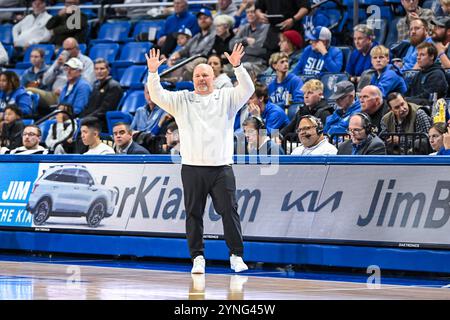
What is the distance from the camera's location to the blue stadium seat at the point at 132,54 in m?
22.9

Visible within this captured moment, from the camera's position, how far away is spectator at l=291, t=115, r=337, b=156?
14086 millimetres

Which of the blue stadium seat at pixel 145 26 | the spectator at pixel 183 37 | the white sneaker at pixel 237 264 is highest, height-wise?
the white sneaker at pixel 237 264

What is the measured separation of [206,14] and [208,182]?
367 inches

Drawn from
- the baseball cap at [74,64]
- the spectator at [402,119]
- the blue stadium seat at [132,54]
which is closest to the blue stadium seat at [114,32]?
the blue stadium seat at [132,54]

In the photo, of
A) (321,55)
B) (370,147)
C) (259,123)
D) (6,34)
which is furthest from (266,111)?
(6,34)

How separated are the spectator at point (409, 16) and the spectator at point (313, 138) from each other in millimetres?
4457

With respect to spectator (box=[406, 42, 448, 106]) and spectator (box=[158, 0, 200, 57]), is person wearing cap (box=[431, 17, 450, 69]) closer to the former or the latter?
spectator (box=[406, 42, 448, 106])

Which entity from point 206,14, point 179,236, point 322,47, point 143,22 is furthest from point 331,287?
point 143,22

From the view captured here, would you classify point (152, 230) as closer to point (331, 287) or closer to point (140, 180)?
point (140, 180)

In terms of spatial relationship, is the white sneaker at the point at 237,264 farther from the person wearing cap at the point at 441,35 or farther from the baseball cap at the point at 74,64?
the baseball cap at the point at 74,64

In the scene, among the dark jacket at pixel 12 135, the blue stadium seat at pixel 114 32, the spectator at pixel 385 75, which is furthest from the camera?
the blue stadium seat at pixel 114 32

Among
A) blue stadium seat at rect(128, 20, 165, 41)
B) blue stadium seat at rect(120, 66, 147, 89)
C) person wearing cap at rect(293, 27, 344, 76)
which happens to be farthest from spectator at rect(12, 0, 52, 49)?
person wearing cap at rect(293, 27, 344, 76)

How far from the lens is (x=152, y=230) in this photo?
14.5m

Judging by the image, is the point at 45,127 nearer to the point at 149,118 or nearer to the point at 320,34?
the point at 149,118
